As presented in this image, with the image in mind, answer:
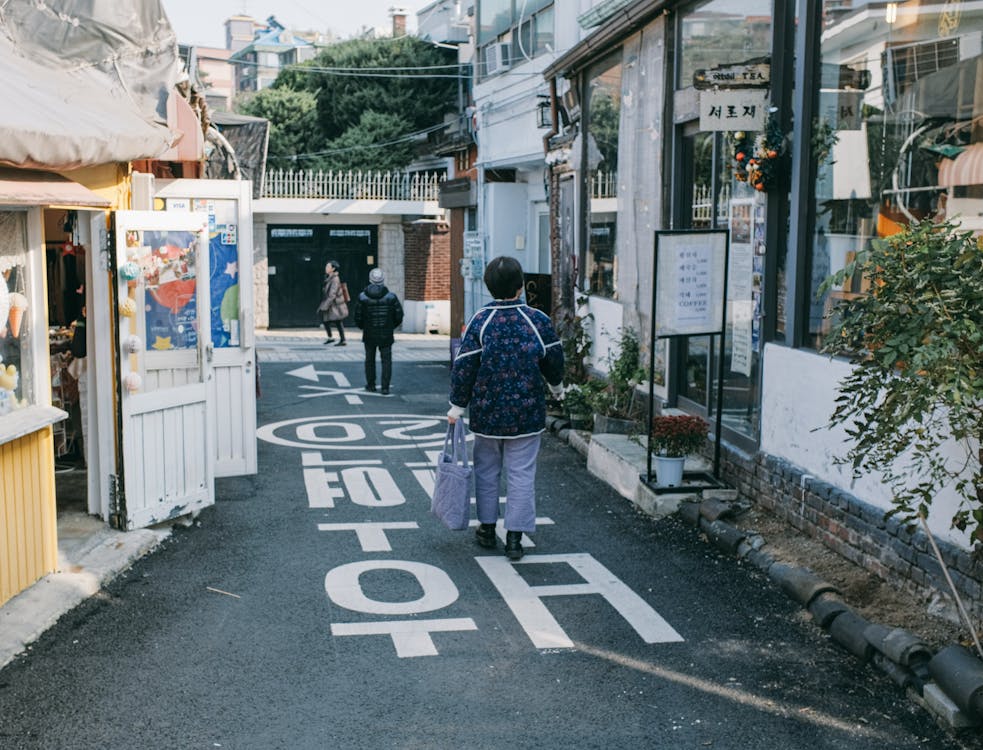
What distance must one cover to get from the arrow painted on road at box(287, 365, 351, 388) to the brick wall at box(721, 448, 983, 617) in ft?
26.8

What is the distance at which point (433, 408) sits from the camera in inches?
531

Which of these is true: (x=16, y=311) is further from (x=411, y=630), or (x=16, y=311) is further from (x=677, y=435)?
(x=677, y=435)

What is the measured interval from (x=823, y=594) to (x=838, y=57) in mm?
3486

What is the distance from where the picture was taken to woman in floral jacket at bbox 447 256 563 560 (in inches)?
278

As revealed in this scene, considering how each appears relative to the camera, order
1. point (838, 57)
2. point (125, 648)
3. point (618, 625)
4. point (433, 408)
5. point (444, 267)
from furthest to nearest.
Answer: point (444, 267) < point (433, 408) < point (838, 57) < point (618, 625) < point (125, 648)

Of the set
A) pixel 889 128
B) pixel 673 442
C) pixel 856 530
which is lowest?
pixel 856 530

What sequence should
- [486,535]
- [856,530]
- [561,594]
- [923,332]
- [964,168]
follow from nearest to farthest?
[923,332], [964,168], [561,594], [856,530], [486,535]

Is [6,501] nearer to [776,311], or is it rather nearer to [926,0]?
[776,311]

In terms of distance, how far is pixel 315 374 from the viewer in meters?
16.6

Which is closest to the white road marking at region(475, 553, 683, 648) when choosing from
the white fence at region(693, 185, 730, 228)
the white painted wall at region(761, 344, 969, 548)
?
the white painted wall at region(761, 344, 969, 548)

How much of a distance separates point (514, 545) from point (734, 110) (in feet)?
11.4

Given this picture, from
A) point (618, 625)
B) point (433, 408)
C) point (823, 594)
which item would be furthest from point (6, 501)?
point (433, 408)

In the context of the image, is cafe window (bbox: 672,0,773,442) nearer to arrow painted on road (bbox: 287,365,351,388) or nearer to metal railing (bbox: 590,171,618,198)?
metal railing (bbox: 590,171,618,198)

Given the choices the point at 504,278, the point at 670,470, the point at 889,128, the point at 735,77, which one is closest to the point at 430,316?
the point at 670,470
